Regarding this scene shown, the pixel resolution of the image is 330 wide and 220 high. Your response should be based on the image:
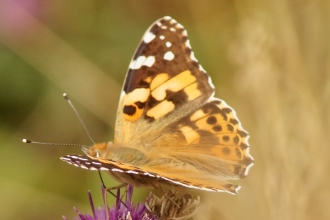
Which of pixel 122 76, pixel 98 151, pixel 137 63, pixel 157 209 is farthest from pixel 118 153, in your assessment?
pixel 122 76

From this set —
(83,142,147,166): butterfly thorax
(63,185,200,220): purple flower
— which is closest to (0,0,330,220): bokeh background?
(63,185,200,220): purple flower

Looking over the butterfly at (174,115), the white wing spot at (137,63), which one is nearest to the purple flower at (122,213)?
the butterfly at (174,115)

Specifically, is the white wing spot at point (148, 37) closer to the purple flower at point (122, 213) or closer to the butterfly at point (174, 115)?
the butterfly at point (174, 115)

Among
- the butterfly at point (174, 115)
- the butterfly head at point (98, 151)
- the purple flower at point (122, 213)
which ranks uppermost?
the butterfly at point (174, 115)

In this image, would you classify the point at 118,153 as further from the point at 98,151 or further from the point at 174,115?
the point at 174,115

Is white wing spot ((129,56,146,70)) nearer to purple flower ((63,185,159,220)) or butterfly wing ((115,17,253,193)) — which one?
butterfly wing ((115,17,253,193))

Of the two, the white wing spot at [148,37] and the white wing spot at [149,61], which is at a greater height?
the white wing spot at [148,37]

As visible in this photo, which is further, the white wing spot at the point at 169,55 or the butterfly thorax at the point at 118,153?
the white wing spot at the point at 169,55
